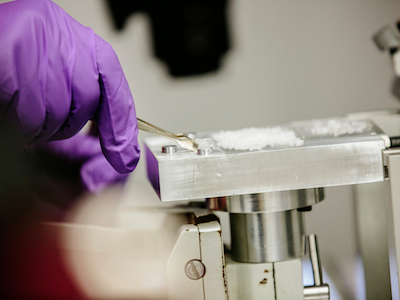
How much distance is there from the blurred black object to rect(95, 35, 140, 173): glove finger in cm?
61

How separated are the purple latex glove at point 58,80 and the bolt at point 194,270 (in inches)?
7.7

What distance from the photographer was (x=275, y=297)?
593 millimetres

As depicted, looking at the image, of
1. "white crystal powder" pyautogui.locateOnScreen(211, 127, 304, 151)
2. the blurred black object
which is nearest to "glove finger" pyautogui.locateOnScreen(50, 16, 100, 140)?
"white crystal powder" pyautogui.locateOnScreen(211, 127, 304, 151)

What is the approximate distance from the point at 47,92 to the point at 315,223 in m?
1.02

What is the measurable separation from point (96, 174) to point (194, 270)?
56cm

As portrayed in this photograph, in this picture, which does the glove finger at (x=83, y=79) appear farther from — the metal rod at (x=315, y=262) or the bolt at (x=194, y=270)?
the metal rod at (x=315, y=262)

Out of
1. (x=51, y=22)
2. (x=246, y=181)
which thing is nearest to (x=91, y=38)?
(x=51, y=22)

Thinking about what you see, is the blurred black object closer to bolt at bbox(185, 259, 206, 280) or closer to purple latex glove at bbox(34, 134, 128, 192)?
purple latex glove at bbox(34, 134, 128, 192)

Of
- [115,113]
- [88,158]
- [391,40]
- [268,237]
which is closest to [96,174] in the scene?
[88,158]

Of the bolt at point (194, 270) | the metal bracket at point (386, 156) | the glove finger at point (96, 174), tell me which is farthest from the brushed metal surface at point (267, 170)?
the glove finger at point (96, 174)

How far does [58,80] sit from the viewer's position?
0.48 metres

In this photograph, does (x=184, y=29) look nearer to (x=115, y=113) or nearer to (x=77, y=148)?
(x=77, y=148)

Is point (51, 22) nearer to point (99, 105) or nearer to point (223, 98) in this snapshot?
point (99, 105)

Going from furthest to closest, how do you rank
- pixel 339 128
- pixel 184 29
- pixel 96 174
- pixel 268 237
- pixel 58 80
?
pixel 184 29 → pixel 96 174 → pixel 339 128 → pixel 268 237 → pixel 58 80
